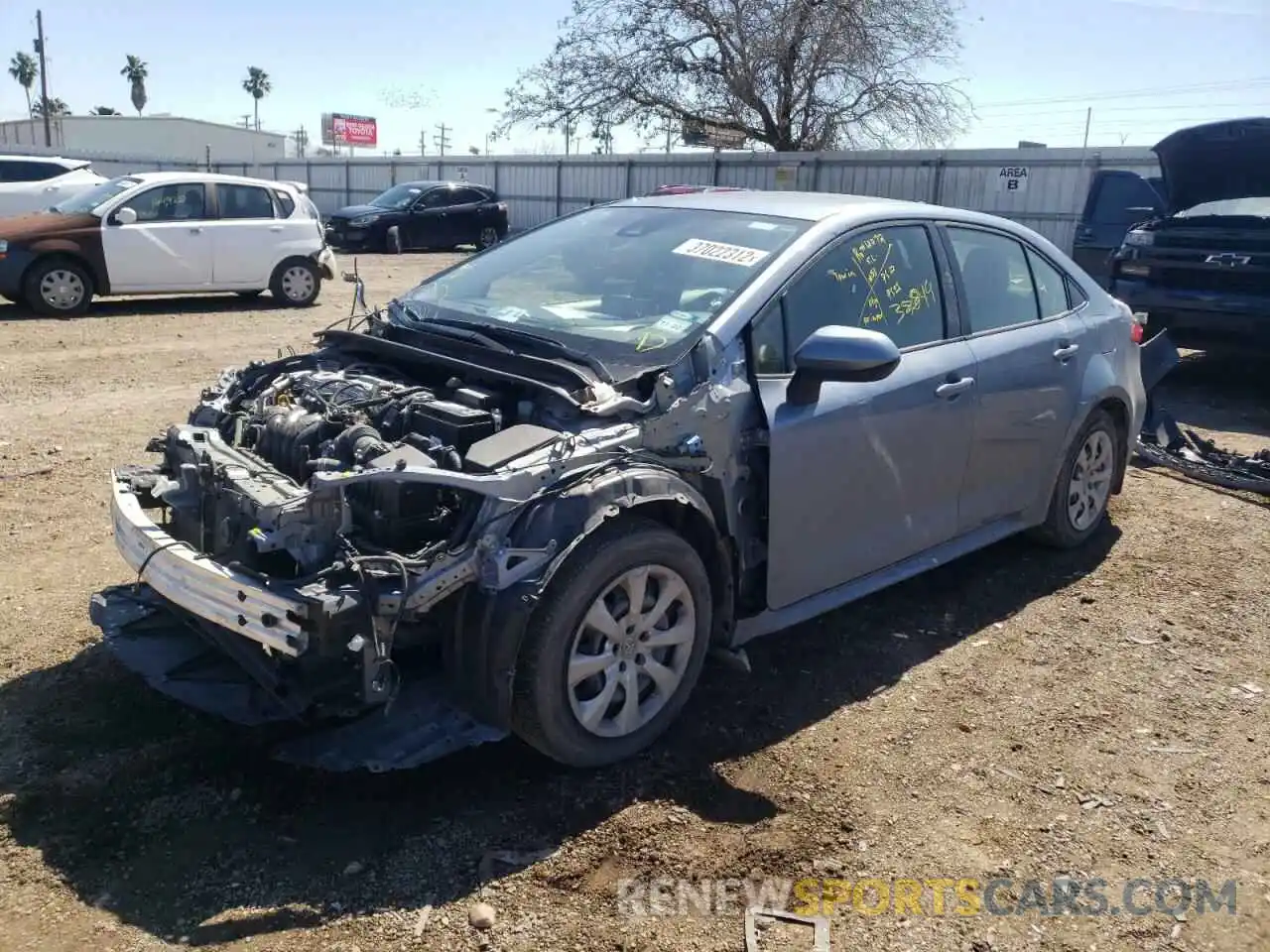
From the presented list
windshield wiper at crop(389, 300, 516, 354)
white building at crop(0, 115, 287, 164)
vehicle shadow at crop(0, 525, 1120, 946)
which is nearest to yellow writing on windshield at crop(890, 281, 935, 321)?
vehicle shadow at crop(0, 525, 1120, 946)

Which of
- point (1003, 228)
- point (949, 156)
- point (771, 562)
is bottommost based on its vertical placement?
point (771, 562)

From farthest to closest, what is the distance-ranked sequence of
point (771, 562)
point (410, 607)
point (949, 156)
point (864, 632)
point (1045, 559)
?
point (949, 156)
point (1045, 559)
point (864, 632)
point (771, 562)
point (410, 607)

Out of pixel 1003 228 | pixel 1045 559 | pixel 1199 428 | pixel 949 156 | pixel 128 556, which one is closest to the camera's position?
pixel 128 556

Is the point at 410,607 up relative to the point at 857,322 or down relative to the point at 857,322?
down

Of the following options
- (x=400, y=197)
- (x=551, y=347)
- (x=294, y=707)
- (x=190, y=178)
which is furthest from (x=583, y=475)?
(x=400, y=197)

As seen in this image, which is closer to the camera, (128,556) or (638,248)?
(128,556)

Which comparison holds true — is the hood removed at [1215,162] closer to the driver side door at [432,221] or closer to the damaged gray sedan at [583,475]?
the damaged gray sedan at [583,475]

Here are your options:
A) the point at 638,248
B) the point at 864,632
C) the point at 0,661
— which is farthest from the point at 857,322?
the point at 0,661

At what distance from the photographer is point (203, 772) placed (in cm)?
335

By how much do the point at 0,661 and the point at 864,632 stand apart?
11.1ft

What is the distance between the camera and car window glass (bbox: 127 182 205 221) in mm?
12523

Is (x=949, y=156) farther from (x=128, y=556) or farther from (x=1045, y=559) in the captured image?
(x=128, y=556)

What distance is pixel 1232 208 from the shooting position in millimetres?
9328

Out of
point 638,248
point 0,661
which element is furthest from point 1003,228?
point 0,661
